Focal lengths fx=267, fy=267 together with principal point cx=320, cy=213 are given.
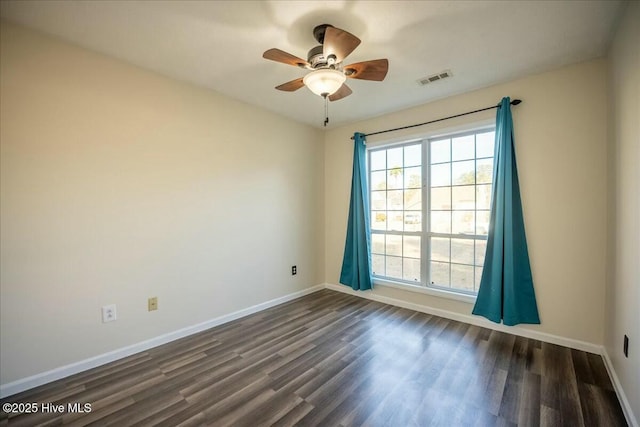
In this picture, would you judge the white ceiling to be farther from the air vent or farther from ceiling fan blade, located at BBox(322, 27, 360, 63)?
ceiling fan blade, located at BBox(322, 27, 360, 63)

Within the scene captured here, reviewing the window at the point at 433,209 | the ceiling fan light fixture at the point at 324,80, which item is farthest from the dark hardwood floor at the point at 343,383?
the ceiling fan light fixture at the point at 324,80

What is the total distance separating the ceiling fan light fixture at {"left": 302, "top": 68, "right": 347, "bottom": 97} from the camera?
1.79m

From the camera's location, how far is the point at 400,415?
1.62 meters

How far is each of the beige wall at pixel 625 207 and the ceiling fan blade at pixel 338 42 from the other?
1.56 metres

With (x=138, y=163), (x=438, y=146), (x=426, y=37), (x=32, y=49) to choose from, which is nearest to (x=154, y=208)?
(x=138, y=163)

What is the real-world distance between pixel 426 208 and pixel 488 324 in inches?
54.9

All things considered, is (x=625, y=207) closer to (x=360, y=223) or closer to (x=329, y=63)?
(x=329, y=63)

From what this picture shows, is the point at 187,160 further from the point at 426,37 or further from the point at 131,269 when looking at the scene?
the point at 426,37

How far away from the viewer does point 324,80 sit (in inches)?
72.0

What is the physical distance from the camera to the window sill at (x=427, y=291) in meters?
2.93

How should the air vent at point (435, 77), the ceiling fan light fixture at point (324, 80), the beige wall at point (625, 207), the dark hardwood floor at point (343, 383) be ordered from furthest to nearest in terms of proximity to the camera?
the air vent at point (435, 77) → the ceiling fan light fixture at point (324, 80) → the dark hardwood floor at point (343, 383) → the beige wall at point (625, 207)

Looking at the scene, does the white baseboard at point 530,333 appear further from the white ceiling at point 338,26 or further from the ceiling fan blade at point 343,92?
the ceiling fan blade at point 343,92

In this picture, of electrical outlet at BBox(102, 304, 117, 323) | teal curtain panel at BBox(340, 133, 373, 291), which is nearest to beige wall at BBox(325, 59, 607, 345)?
teal curtain panel at BBox(340, 133, 373, 291)

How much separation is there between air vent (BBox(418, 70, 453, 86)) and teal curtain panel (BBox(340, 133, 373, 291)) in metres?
1.17
